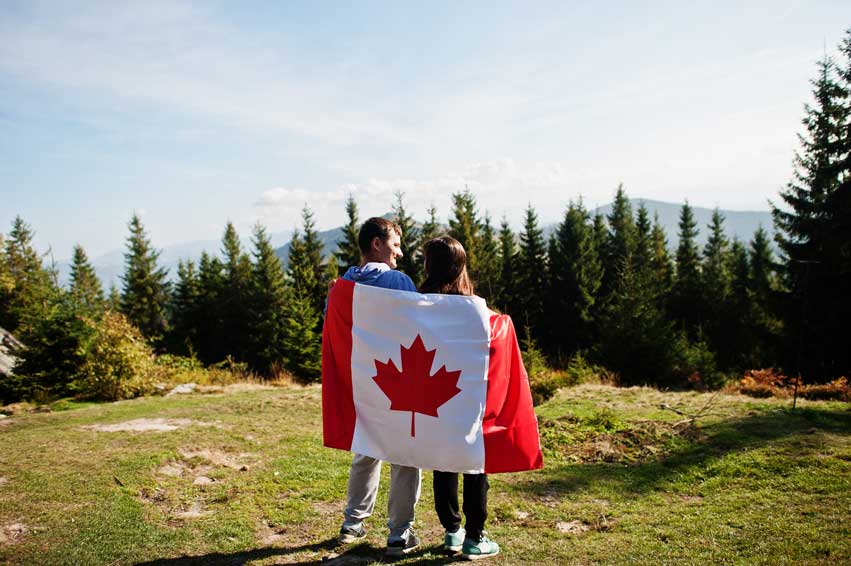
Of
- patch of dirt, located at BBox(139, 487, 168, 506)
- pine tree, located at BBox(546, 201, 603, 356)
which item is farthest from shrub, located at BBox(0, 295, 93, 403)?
pine tree, located at BBox(546, 201, 603, 356)

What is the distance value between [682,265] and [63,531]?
53.6 meters

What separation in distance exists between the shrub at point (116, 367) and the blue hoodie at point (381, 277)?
11.8 metres

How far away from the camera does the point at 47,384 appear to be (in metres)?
14.9

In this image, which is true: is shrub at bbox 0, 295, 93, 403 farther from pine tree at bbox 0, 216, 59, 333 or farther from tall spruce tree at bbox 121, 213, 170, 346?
tall spruce tree at bbox 121, 213, 170, 346

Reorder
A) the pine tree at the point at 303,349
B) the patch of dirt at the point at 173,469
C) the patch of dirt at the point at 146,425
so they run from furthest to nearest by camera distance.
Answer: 1. the pine tree at the point at 303,349
2. the patch of dirt at the point at 146,425
3. the patch of dirt at the point at 173,469

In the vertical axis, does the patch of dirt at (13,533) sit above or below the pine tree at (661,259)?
below

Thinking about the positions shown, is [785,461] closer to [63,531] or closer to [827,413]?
[827,413]

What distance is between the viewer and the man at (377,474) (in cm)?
416

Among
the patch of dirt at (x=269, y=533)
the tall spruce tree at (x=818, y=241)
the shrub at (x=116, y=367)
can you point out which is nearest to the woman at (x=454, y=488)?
the patch of dirt at (x=269, y=533)

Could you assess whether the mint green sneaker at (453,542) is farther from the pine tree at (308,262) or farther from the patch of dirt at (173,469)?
the pine tree at (308,262)

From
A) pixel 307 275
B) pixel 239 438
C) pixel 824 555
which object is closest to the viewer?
pixel 824 555

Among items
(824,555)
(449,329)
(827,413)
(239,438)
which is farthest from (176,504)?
(827,413)

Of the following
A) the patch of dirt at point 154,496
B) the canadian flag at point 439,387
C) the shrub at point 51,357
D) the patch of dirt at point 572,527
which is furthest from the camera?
the shrub at point 51,357

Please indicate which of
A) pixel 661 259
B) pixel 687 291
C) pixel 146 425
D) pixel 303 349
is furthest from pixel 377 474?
pixel 661 259
